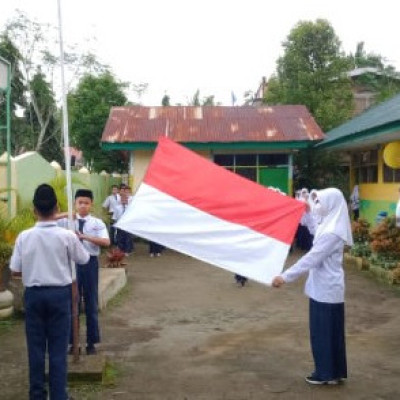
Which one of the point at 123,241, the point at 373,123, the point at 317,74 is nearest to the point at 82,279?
the point at 373,123

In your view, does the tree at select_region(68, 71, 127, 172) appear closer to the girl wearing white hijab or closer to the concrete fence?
the concrete fence

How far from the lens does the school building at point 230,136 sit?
16.2 meters

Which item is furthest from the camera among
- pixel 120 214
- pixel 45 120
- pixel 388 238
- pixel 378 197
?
pixel 45 120

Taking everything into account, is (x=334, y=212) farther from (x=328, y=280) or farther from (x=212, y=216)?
(x=212, y=216)

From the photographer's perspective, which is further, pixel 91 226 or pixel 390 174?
pixel 390 174

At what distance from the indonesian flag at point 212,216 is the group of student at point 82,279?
0.23m

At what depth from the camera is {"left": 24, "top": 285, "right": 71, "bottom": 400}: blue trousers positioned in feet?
14.6

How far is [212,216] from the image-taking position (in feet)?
17.1

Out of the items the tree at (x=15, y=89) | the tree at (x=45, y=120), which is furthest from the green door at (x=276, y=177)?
the tree at (x=45, y=120)

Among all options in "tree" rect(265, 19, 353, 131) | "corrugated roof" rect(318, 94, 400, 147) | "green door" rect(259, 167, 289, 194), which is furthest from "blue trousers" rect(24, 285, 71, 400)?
"tree" rect(265, 19, 353, 131)

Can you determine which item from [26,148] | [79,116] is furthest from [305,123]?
[26,148]

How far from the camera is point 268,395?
16.6ft

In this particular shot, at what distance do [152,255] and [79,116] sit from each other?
10719mm

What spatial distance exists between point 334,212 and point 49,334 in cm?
245
